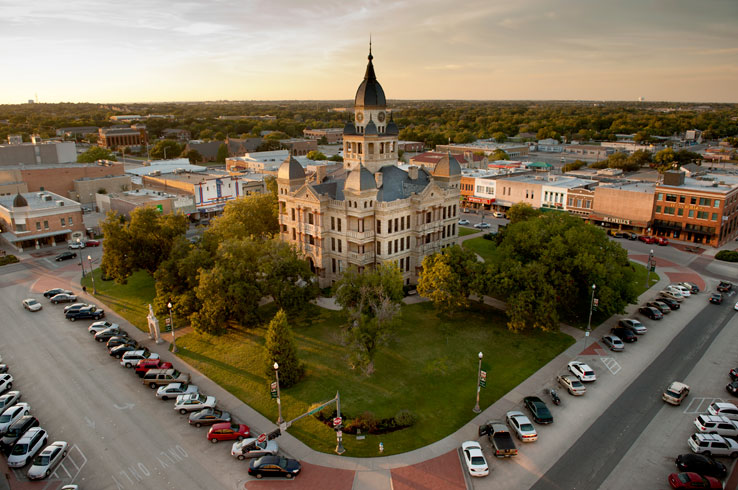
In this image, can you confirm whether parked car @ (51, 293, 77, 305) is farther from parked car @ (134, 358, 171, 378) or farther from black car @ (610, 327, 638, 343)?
black car @ (610, 327, 638, 343)

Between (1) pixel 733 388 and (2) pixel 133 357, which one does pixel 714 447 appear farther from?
(2) pixel 133 357

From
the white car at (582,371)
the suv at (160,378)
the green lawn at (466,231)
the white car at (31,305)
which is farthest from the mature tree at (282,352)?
the green lawn at (466,231)

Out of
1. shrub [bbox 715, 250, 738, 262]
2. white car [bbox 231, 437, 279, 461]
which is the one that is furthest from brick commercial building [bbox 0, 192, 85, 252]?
shrub [bbox 715, 250, 738, 262]

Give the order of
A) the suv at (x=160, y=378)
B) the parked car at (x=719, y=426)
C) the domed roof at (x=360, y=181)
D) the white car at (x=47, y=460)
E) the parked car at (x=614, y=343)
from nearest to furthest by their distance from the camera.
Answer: the white car at (x=47, y=460)
the parked car at (x=719, y=426)
the suv at (x=160, y=378)
the parked car at (x=614, y=343)
the domed roof at (x=360, y=181)

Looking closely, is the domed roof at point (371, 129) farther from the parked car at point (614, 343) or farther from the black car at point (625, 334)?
the black car at point (625, 334)

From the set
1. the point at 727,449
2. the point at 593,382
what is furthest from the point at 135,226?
the point at 727,449

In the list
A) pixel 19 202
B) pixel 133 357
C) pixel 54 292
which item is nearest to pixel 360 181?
pixel 133 357

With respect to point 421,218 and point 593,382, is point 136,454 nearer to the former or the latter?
point 593,382
